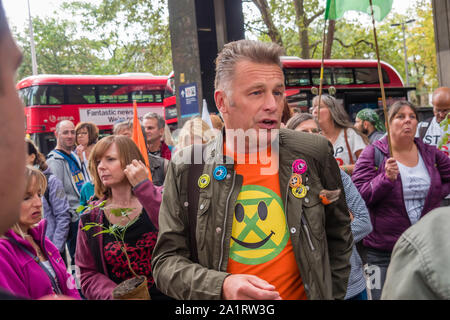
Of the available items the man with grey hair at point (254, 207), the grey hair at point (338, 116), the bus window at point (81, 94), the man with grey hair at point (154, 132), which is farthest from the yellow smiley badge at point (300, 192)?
the bus window at point (81, 94)

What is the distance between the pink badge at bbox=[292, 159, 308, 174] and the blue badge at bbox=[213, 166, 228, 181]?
30cm

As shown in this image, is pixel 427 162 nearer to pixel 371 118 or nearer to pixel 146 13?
pixel 371 118

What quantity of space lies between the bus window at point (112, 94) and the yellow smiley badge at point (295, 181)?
757 inches

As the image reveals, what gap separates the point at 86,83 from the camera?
20.1m

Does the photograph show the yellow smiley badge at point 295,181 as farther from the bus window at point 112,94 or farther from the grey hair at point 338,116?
the bus window at point 112,94

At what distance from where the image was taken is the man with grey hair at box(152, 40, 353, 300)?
1.95 m

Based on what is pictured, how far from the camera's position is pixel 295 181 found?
2.02 meters

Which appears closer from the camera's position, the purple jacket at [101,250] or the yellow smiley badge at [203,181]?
the yellow smiley badge at [203,181]

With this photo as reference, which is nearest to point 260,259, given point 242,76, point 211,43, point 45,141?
point 242,76

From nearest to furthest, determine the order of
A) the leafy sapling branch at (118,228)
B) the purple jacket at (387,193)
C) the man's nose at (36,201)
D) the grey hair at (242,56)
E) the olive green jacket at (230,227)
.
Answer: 1. the olive green jacket at (230,227)
2. the grey hair at (242,56)
3. the leafy sapling branch at (118,228)
4. the man's nose at (36,201)
5. the purple jacket at (387,193)

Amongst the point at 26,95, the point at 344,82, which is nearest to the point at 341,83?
the point at 344,82

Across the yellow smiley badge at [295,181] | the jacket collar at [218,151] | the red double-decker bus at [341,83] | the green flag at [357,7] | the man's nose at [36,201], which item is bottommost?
the man's nose at [36,201]

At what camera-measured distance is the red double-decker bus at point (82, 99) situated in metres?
18.5
